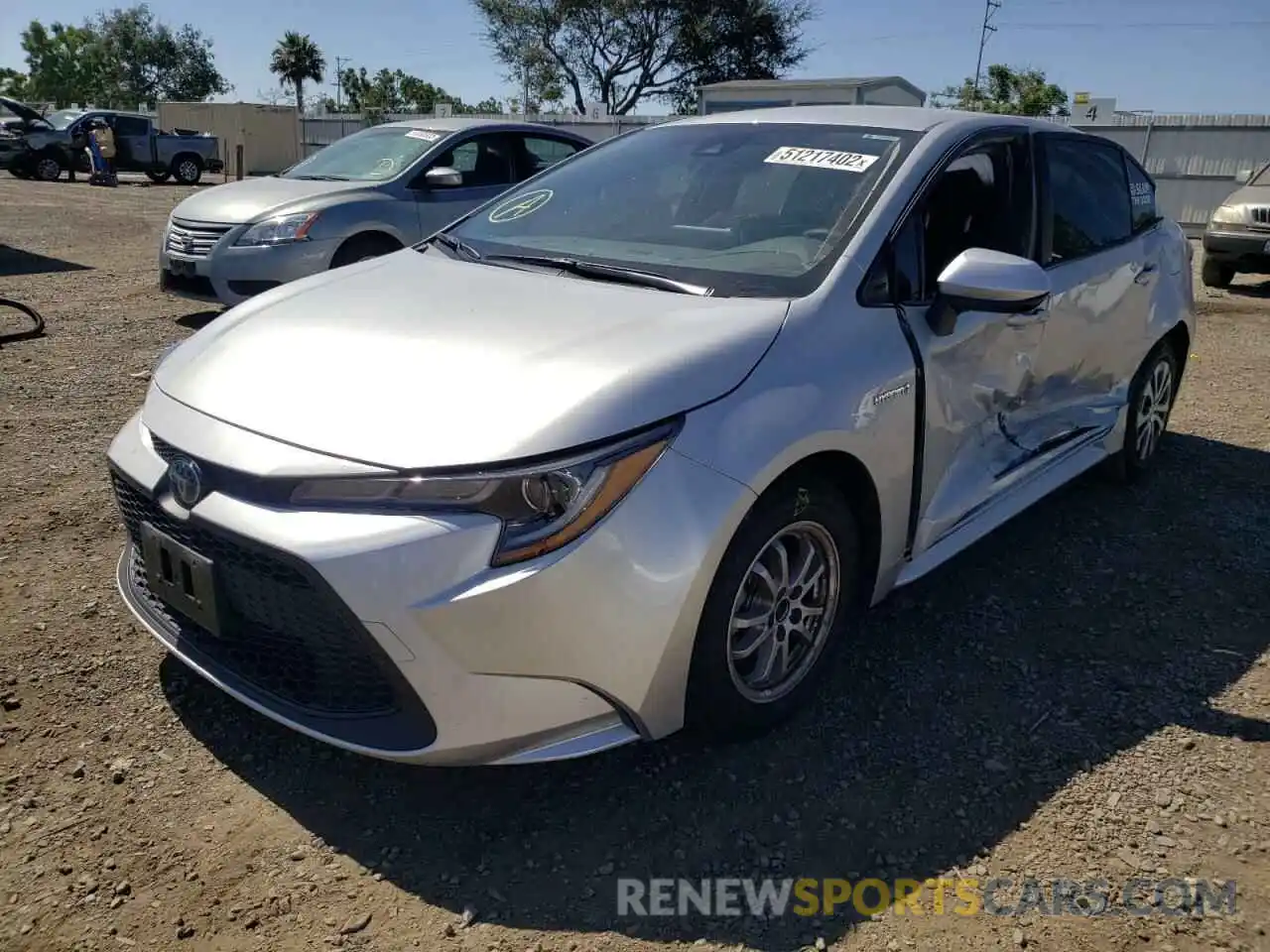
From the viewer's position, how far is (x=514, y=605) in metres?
1.99

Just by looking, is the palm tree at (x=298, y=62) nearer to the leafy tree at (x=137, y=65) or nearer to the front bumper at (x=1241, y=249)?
the leafy tree at (x=137, y=65)

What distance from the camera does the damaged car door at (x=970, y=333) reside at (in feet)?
9.51

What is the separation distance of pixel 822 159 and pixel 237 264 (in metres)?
5.09

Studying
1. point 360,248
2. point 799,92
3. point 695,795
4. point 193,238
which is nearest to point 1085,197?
point 695,795

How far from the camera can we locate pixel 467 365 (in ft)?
7.61

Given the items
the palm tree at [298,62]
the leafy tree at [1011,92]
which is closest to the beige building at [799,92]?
the leafy tree at [1011,92]

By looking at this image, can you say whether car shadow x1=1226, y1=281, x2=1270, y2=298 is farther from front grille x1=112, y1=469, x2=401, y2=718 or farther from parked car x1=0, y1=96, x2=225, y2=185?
parked car x1=0, y1=96, x2=225, y2=185

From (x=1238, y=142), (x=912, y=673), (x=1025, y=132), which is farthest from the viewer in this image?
(x=1238, y=142)

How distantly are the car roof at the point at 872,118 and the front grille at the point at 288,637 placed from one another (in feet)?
7.56

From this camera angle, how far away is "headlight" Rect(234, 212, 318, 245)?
692 centimetres

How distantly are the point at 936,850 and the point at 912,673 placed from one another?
2.62 feet

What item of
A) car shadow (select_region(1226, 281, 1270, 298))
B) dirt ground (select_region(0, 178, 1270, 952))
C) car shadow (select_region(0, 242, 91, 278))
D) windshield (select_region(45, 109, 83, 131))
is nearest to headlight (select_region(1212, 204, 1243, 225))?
car shadow (select_region(1226, 281, 1270, 298))

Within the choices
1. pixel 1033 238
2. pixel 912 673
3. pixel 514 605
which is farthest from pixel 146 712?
pixel 1033 238

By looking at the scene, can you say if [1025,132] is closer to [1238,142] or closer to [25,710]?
[25,710]
